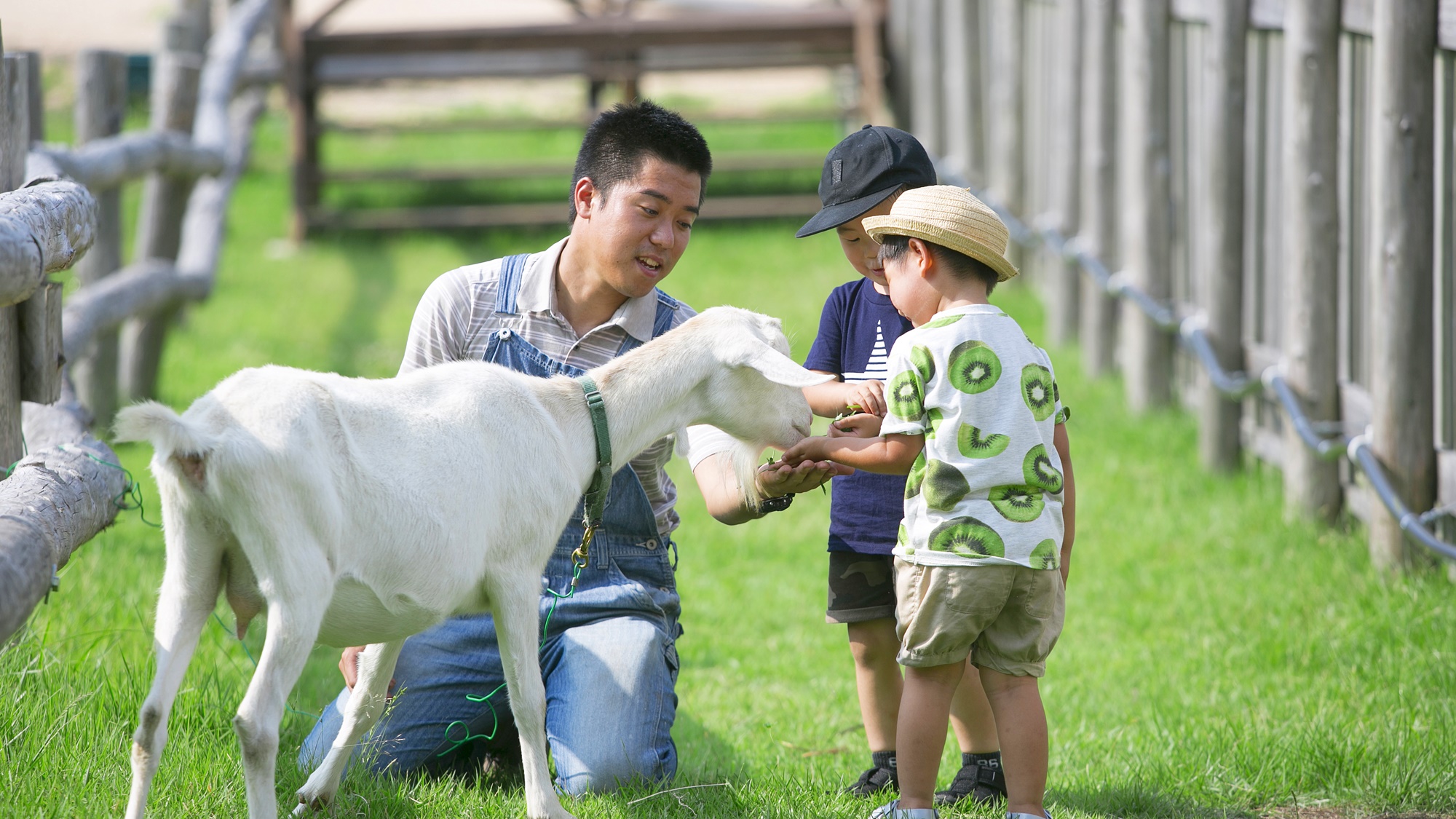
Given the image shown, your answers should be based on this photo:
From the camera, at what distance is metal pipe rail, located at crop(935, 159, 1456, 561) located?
476 centimetres

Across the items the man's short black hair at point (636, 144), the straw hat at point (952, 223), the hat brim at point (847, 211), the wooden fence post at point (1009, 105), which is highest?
the wooden fence post at point (1009, 105)

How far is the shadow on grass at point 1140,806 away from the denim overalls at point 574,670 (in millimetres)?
1081

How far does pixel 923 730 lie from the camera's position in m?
3.11

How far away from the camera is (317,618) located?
2.58 meters

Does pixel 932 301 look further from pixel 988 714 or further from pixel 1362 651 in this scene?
pixel 1362 651

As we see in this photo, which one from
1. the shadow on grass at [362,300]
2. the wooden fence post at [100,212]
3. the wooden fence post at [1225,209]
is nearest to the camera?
the wooden fence post at [1225,209]

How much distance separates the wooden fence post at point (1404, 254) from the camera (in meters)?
4.77

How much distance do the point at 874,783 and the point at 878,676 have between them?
0.28 metres

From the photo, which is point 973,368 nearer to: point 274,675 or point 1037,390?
point 1037,390

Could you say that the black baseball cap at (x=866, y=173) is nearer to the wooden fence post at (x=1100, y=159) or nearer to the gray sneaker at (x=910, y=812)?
the gray sneaker at (x=910, y=812)

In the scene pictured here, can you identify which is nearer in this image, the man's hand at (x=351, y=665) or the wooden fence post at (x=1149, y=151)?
the man's hand at (x=351, y=665)

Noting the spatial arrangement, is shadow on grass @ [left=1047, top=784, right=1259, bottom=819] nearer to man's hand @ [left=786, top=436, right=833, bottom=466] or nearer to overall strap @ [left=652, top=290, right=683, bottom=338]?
man's hand @ [left=786, top=436, right=833, bottom=466]

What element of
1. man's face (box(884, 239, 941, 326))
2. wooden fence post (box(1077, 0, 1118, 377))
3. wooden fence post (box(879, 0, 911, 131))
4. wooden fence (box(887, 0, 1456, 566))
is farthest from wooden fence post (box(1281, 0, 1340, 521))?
wooden fence post (box(879, 0, 911, 131))

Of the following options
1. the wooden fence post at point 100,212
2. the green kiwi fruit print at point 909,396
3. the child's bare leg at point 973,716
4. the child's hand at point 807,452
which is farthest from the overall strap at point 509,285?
the wooden fence post at point 100,212
